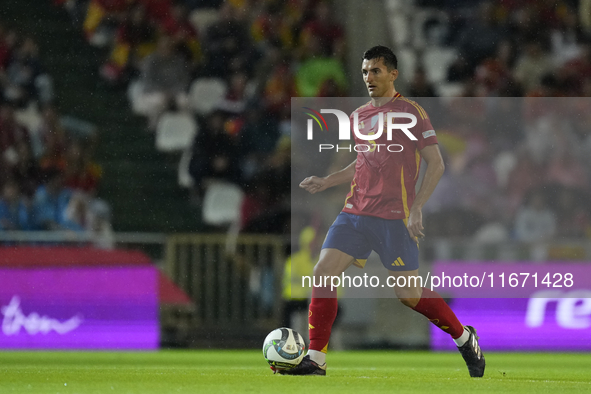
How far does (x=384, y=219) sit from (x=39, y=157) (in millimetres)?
7170

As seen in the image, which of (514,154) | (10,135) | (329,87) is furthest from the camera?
(10,135)

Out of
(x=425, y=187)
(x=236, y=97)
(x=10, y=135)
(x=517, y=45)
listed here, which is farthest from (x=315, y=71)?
(x=425, y=187)

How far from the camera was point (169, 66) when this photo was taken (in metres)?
13.8

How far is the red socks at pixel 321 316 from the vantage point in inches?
255

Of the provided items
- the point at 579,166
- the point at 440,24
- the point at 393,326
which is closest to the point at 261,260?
the point at 393,326

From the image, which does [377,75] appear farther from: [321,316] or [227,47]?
[227,47]

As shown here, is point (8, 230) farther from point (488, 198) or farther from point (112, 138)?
point (488, 198)

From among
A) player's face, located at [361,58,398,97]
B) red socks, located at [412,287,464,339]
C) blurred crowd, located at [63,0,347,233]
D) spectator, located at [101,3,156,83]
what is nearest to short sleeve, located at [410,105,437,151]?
player's face, located at [361,58,398,97]

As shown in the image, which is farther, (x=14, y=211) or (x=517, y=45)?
(x=517, y=45)

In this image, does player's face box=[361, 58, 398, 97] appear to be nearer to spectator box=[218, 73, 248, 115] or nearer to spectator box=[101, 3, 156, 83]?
spectator box=[218, 73, 248, 115]

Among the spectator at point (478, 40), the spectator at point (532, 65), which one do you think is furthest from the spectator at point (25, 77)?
the spectator at point (532, 65)

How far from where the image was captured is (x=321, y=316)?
6.51 meters

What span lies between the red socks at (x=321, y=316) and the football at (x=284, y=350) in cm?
10

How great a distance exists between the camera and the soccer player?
21.3 ft
